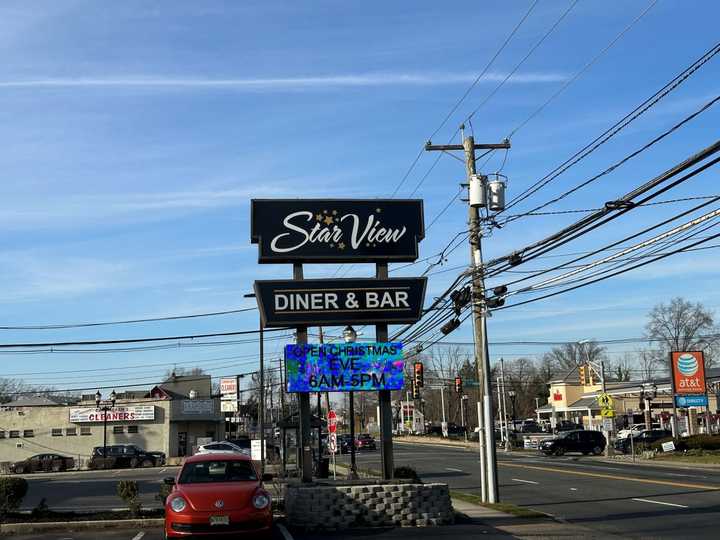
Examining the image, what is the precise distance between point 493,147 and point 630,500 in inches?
432

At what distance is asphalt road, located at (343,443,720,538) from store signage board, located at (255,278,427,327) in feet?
20.2

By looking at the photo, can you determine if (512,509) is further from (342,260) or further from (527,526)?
(342,260)

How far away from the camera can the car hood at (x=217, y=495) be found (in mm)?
13164

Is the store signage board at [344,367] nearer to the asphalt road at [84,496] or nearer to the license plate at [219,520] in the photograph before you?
the license plate at [219,520]

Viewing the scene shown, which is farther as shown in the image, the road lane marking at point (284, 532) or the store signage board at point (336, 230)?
the store signage board at point (336, 230)

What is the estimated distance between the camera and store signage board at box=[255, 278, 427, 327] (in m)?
18.0

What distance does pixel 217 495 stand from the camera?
13.4m

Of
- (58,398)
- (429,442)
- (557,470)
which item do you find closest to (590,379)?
(429,442)

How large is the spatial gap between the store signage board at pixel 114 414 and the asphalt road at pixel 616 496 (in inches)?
1278

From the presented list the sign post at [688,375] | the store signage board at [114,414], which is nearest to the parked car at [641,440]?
the sign post at [688,375]

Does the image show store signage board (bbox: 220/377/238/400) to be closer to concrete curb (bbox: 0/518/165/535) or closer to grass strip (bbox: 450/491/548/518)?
grass strip (bbox: 450/491/548/518)

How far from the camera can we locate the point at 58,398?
87562mm

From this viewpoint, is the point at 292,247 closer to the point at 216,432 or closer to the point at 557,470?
the point at 557,470

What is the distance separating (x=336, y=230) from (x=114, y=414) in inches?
1939
